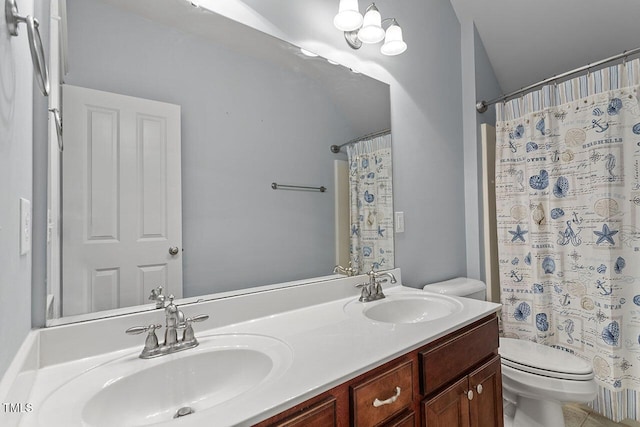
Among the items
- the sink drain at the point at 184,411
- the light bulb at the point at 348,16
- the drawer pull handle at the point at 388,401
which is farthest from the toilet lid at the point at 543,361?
the light bulb at the point at 348,16

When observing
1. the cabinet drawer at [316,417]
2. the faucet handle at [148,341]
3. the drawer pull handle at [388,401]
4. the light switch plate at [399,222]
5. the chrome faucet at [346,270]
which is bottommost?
the drawer pull handle at [388,401]

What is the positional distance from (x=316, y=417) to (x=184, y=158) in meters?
0.88

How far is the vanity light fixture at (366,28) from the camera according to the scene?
1439 millimetres

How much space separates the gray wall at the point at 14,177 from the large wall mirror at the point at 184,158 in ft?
0.56

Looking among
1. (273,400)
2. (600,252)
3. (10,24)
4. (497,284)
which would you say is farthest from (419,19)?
(273,400)

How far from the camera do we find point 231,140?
1224mm

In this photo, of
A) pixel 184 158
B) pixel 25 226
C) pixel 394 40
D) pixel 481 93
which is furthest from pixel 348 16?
pixel 25 226

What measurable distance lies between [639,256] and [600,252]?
149 millimetres

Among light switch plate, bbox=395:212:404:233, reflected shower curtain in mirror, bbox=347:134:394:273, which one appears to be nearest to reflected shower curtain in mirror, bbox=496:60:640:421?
light switch plate, bbox=395:212:404:233

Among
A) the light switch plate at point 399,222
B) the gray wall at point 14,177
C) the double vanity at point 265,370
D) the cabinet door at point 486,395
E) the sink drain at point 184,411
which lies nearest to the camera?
the gray wall at point 14,177

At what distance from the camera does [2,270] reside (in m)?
0.54

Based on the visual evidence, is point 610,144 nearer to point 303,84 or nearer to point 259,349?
point 303,84

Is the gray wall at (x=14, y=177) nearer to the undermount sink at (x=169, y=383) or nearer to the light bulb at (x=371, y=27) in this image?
the undermount sink at (x=169, y=383)

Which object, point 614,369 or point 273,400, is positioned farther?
point 614,369
